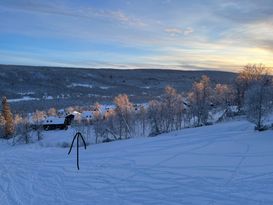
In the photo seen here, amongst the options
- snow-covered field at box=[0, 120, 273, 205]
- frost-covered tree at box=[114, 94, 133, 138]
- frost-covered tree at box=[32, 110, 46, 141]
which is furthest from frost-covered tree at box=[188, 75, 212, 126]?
snow-covered field at box=[0, 120, 273, 205]

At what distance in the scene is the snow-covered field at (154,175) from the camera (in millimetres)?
17641

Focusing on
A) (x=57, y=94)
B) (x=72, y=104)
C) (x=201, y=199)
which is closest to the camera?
(x=201, y=199)

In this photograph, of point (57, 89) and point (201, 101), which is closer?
point (201, 101)

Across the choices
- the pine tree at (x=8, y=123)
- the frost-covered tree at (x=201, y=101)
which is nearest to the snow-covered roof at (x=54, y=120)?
the pine tree at (x=8, y=123)

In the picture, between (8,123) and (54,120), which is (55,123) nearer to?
(54,120)

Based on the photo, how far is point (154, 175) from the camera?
71.9 ft

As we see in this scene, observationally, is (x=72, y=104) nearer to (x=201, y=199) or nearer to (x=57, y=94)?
(x=57, y=94)

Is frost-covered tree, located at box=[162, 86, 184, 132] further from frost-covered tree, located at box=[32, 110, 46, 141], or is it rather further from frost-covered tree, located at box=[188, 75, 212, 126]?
frost-covered tree, located at box=[32, 110, 46, 141]

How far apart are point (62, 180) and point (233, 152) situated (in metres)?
11.5

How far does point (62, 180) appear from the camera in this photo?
22.3 metres

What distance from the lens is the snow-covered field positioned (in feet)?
57.9

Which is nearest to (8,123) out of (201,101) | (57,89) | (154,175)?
(201,101)

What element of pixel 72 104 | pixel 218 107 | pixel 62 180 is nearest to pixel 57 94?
pixel 72 104

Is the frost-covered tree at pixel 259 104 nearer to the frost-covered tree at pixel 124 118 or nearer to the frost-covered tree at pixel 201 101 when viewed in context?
the frost-covered tree at pixel 124 118
